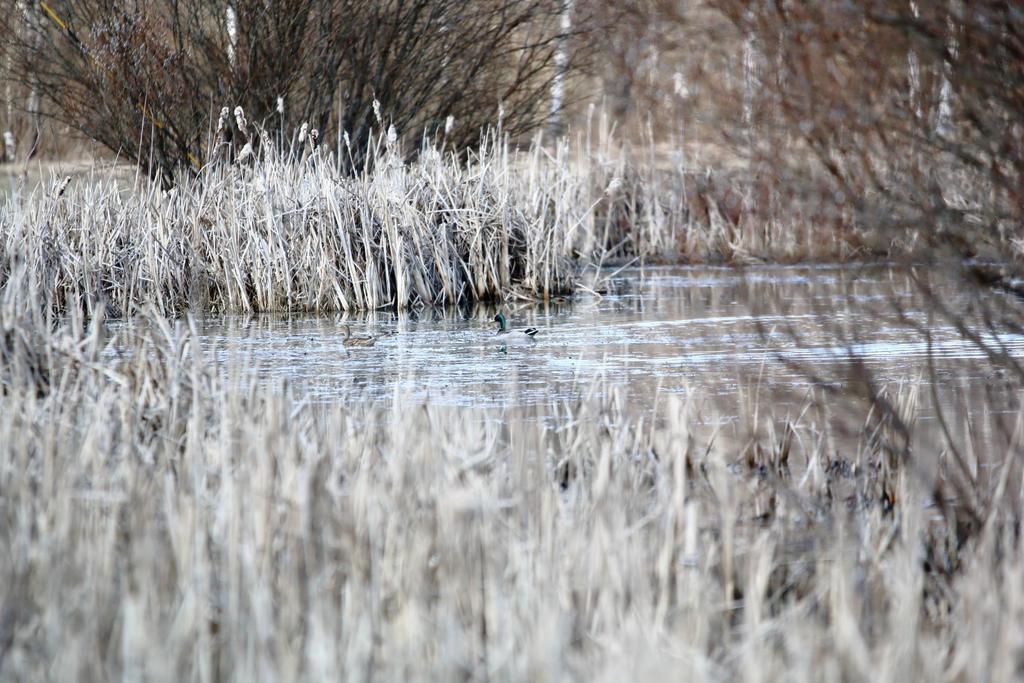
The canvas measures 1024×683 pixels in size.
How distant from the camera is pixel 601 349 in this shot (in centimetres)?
749

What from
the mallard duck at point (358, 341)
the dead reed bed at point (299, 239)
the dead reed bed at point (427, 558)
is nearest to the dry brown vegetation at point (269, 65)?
the dead reed bed at point (299, 239)

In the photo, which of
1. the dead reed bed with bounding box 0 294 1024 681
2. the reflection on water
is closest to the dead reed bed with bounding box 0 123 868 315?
the reflection on water

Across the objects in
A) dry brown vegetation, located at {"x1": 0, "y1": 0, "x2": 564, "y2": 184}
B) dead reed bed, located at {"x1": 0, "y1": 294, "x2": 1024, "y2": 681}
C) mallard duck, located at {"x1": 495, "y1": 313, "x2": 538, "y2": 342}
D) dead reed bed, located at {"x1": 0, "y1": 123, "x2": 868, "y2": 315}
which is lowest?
dead reed bed, located at {"x1": 0, "y1": 294, "x2": 1024, "y2": 681}

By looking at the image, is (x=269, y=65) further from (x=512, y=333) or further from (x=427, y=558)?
(x=427, y=558)

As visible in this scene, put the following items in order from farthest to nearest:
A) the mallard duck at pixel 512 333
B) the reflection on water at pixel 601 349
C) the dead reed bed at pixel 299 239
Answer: the dead reed bed at pixel 299 239 → the mallard duck at pixel 512 333 → the reflection on water at pixel 601 349

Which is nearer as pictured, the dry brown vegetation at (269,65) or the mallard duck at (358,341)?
the mallard duck at (358,341)

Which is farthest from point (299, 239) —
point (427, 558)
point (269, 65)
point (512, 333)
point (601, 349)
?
point (427, 558)

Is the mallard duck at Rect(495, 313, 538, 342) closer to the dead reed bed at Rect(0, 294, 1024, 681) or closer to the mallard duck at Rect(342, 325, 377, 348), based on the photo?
the mallard duck at Rect(342, 325, 377, 348)

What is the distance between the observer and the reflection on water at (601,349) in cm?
602

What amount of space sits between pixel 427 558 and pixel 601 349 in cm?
460

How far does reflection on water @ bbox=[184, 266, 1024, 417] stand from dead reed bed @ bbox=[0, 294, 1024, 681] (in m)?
0.55

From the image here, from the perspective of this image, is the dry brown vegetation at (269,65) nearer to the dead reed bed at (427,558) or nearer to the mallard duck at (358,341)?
the mallard duck at (358,341)

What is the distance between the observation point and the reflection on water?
602 cm

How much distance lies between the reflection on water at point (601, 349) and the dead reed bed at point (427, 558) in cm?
55
